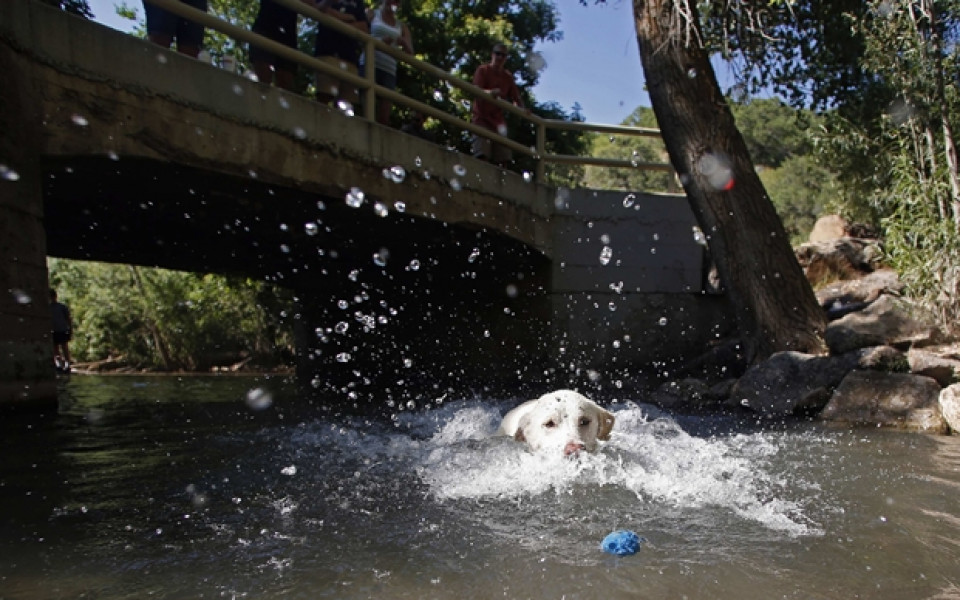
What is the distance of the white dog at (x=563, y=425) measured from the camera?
438cm

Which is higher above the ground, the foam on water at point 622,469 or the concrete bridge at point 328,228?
the concrete bridge at point 328,228

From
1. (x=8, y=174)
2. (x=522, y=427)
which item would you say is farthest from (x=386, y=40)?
(x=522, y=427)

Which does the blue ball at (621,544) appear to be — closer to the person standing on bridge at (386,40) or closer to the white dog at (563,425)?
the white dog at (563,425)

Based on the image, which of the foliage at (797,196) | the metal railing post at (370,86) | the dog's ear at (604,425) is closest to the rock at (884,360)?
the dog's ear at (604,425)

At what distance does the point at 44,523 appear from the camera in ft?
10.4

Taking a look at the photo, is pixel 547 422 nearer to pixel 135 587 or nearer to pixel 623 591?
pixel 623 591

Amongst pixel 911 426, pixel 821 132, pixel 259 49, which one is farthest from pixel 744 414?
pixel 821 132

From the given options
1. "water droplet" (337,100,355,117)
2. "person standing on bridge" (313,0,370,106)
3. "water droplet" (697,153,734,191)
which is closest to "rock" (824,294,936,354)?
"water droplet" (697,153,734,191)

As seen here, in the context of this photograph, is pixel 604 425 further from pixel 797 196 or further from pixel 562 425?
pixel 797 196

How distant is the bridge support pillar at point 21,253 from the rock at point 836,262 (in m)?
11.1

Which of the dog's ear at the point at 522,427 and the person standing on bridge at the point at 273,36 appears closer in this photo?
the dog's ear at the point at 522,427

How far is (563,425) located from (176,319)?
825 inches

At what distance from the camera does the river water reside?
2.54m

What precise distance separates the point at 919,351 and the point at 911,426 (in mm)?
1409
